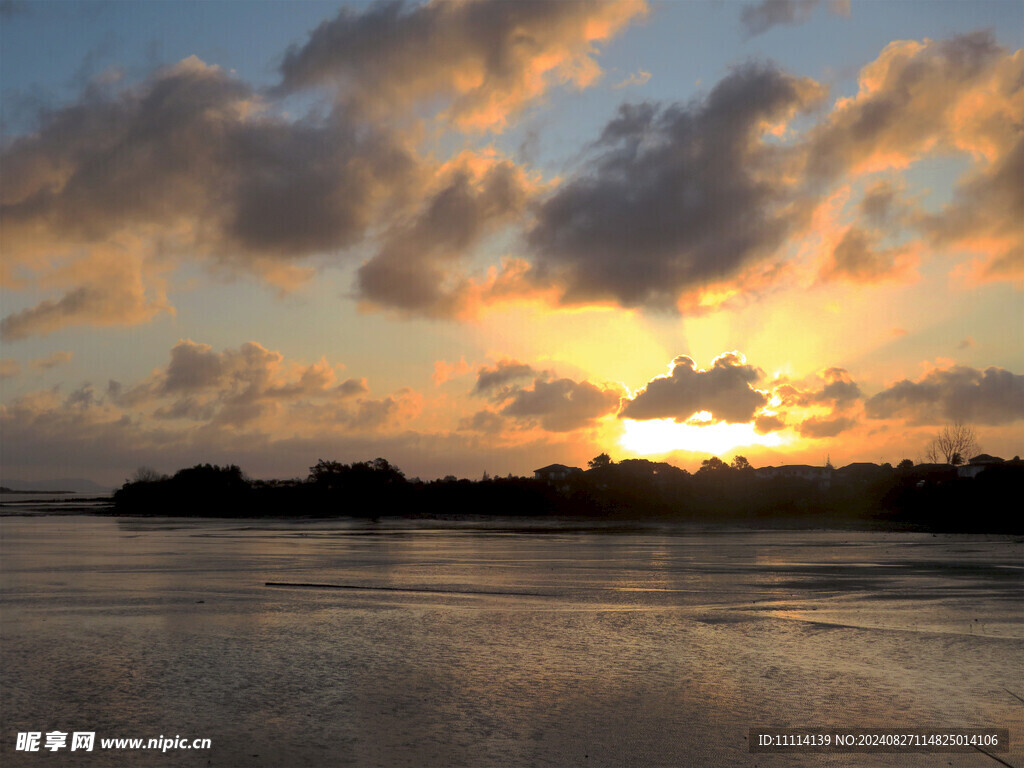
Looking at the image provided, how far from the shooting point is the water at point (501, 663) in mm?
9961

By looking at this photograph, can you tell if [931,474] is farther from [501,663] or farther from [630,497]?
[501,663]

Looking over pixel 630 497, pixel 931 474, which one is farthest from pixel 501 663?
pixel 931 474

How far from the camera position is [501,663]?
13.9 metres

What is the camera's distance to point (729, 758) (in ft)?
30.8

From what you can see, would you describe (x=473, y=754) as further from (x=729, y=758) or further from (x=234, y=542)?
(x=234, y=542)

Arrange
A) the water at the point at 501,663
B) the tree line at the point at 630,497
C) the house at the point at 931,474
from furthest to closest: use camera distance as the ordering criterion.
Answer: the house at the point at 931,474 → the tree line at the point at 630,497 → the water at the point at 501,663

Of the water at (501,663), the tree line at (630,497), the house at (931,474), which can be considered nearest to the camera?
the water at (501,663)

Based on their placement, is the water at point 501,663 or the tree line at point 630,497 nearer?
the water at point 501,663

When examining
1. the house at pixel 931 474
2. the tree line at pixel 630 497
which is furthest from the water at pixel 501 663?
the house at pixel 931 474

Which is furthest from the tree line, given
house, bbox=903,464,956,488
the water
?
the water

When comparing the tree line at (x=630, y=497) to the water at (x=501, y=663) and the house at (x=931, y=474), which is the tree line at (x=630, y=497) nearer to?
the house at (x=931, y=474)

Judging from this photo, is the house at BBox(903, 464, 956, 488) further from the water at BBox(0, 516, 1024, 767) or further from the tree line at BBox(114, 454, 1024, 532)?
the water at BBox(0, 516, 1024, 767)

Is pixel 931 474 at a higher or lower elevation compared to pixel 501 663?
higher

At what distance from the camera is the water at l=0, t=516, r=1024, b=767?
9.96m
